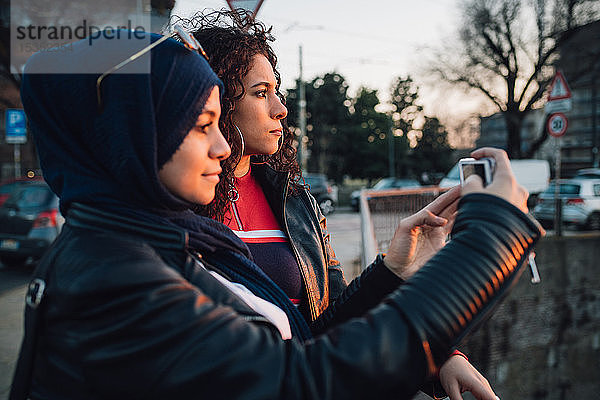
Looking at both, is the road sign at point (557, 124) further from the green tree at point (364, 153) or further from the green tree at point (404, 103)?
the green tree at point (404, 103)

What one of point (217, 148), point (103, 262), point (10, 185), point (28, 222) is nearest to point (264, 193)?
point (217, 148)

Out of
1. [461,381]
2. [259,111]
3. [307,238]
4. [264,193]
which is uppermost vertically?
[259,111]

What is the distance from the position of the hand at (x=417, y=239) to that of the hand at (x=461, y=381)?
322mm

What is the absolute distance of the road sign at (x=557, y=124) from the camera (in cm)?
922

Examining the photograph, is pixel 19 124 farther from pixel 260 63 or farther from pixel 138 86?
pixel 138 86

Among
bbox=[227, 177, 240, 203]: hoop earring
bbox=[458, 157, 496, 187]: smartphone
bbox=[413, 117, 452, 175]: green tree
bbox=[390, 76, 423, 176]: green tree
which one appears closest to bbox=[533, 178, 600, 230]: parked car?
bbox=[227, 177, 240, 203]: hoop earring

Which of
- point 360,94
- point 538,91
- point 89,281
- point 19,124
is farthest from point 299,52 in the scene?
point 360,94

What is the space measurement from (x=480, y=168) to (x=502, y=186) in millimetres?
86

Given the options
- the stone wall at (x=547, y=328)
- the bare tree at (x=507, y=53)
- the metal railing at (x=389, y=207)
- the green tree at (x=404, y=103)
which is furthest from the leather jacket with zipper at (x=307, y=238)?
the green tree at (x=404, y=103)

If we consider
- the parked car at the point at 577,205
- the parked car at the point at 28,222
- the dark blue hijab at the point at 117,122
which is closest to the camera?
the dark blue hijab at the point at 117,122

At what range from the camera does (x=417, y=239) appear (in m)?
1.47

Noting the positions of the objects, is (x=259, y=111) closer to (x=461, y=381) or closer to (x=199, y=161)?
(x=199, y=161)

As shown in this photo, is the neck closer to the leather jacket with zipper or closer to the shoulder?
the leather jacket with zipper

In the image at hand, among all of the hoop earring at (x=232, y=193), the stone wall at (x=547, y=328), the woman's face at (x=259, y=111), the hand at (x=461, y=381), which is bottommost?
the stone wall at (x=547, y=328)
